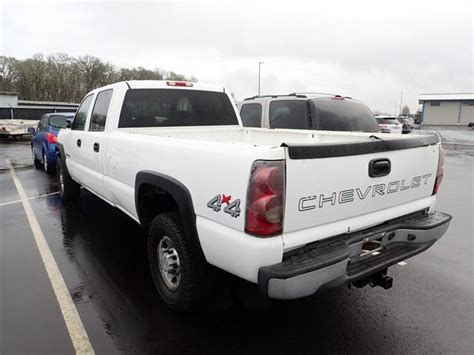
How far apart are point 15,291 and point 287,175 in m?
2.93

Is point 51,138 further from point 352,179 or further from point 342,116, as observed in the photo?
point 352,179

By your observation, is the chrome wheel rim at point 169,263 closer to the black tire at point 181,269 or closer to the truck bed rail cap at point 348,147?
the black tire at point 181,269

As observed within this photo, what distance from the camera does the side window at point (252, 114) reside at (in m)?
7.96

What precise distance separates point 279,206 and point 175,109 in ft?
9.46

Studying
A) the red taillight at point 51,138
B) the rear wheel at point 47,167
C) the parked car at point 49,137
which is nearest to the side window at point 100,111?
the parked car at point 49,137

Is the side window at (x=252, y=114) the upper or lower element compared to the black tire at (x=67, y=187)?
upper

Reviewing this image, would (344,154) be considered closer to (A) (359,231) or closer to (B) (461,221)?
(A) (359,231)

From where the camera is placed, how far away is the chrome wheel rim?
3.39 metres

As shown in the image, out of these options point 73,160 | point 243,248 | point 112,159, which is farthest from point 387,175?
point 73,160

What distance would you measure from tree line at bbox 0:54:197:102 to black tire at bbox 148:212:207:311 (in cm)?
5370

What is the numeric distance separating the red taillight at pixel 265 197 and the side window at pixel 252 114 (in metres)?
5.56

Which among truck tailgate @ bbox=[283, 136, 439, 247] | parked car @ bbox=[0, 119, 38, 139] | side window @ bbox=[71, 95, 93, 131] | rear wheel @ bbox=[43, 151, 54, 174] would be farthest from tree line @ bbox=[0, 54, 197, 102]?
truck tailgate @ bbox=[283, 136, 439, 247]

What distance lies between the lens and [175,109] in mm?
4949

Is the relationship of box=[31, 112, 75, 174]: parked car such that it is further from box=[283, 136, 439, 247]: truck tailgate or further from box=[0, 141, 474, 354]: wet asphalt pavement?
box=[283, 136, 439, 247]: truck tailgate
